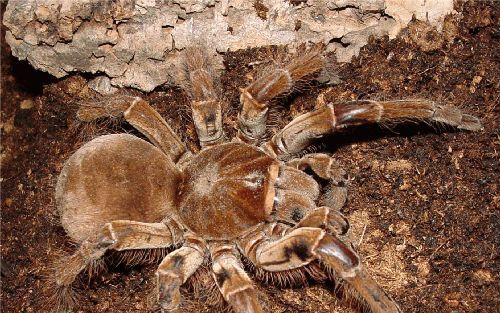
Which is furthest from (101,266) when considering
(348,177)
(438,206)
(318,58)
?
(438,206)

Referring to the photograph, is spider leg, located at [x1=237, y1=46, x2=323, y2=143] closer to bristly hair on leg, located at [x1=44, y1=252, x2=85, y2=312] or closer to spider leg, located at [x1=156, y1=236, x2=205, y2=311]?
spider leg, located at [x1=156, y1=236, x2=205, y2=311]

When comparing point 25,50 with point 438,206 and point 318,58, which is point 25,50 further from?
point 438,206

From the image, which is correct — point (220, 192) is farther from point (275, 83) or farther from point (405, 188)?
point (405, 188)

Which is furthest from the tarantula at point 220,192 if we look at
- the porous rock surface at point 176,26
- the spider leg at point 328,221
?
the porous rock surface at point 176,26

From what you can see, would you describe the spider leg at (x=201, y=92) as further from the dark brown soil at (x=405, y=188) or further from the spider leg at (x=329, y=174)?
the spider leg at (x=329, y=174)

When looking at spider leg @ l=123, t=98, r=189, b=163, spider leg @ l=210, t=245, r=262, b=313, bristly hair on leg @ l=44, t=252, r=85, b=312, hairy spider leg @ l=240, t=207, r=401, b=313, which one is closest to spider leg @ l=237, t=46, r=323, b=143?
spider leg @ l=123, t=98, r=189, b=163
